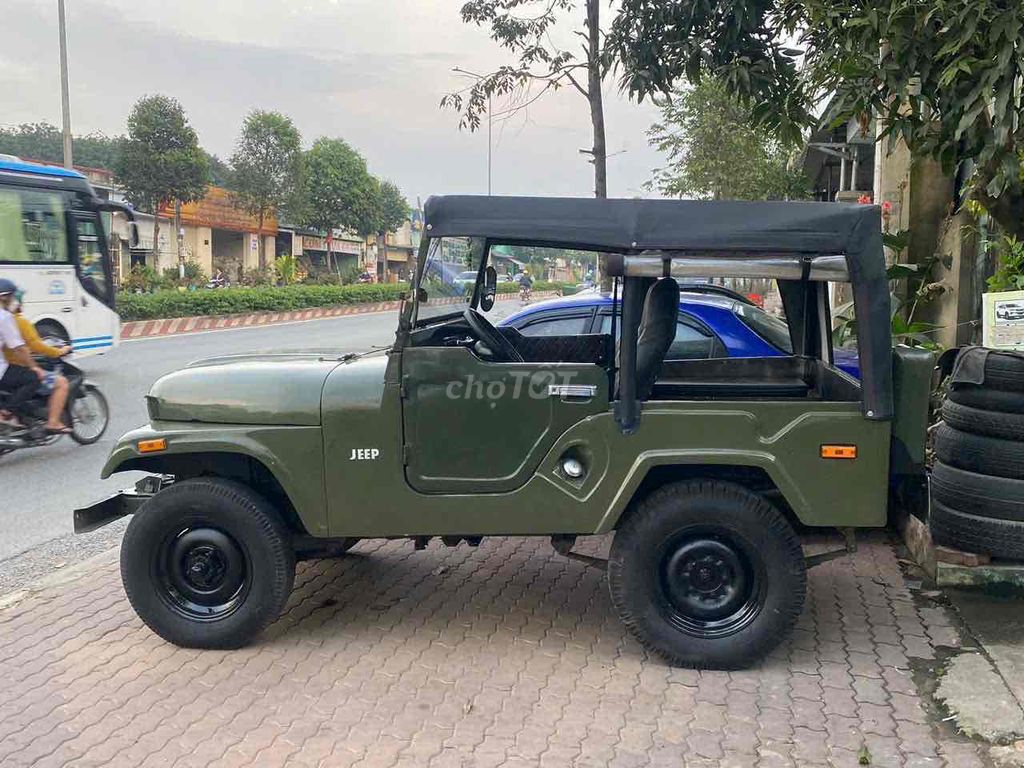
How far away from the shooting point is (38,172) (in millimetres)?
13391

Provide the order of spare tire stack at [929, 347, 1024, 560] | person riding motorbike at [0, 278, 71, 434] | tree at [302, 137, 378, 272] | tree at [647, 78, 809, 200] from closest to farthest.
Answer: spare tire stack at [929, 347, 1024, 560] → person riding motorbike at [0, 278, 71, 434] → tree at [647, 78, 809, 200] → tree at [302, 137, 378, 272]

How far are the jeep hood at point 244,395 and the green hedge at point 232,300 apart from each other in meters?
14.3

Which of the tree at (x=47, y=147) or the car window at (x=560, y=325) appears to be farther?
the tree at (x=47, y=147)

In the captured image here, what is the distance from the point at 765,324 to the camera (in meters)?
7.11

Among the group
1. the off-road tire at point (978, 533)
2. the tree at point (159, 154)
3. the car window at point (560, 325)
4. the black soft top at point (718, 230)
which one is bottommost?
the off-road tire at point (978, 533)

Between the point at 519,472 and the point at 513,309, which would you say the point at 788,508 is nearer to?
the point at 519,472

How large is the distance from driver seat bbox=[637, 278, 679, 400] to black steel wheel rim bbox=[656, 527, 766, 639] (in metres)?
0.70

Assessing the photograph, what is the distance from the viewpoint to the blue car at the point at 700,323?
6309 mm

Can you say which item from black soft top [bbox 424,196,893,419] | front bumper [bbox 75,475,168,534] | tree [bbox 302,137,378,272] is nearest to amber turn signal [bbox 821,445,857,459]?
black soft top [bbox 424,196,893,419]

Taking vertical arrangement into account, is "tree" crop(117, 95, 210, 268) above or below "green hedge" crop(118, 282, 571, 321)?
above

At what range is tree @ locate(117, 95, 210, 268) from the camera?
3062cm

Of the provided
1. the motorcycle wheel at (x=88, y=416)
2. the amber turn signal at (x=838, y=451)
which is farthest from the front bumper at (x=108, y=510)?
the motorcycle wheel at (x=88, y=416)

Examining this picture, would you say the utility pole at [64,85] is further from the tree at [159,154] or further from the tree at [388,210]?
the tree at [388,210]

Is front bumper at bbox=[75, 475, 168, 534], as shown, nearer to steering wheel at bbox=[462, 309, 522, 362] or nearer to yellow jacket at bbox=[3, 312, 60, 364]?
steering wheel at bbox=[462, 309, 522, 362]
